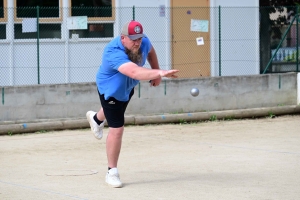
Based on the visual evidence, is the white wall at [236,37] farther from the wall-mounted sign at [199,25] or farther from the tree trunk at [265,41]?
the wall-mounted sign at [199,25]

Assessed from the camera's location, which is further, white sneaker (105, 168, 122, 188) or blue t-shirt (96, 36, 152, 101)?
white sneaker (105, 168, 122, 188)

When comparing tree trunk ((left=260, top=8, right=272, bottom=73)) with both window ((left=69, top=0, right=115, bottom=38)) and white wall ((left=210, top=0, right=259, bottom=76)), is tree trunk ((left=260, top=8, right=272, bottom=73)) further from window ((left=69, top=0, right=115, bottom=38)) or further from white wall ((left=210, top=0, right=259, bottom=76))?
window ((left=69, top=0, right=115, bottom=38))

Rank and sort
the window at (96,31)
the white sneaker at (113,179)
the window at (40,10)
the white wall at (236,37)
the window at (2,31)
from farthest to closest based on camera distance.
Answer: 1. the white wall at (236,37)
2. the window at (96,31)
3. the window at (2,31)
4. the window at (40,10)
5. the white sneaker at (113,179)

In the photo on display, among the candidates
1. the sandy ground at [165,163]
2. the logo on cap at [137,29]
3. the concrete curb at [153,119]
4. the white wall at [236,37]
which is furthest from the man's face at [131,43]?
the white wall at [236,37]

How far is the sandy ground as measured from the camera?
24.4ft

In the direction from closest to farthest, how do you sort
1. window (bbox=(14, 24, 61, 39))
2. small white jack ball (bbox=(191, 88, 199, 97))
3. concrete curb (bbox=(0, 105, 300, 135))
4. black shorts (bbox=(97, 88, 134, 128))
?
black shorts (bbox=(97, 88, 134, 128))
concrete curb (bbox=(0, 105, 300, 135))
small white jack ball (bbox=(191, 88, 199, 97))
window (bbox=(14, 24, 61, 39))

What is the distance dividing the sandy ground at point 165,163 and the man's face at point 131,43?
149 cm

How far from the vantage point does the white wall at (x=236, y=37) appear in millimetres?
17000

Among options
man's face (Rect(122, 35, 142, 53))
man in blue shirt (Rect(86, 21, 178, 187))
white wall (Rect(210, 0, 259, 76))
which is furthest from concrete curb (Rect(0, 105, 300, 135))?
man's face (Rect(122, 35, 142, 53))

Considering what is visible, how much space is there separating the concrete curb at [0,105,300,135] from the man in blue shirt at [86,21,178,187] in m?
4.79

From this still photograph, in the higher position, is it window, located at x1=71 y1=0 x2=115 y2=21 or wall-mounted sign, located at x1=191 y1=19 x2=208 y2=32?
window, located at x1=71 y1=0 x2=115 y2=21

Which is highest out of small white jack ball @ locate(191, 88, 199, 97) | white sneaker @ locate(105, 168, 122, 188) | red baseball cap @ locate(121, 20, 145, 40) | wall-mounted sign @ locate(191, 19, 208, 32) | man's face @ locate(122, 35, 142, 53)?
wall-mounted sign @ locate(191, 19, 208, 32)

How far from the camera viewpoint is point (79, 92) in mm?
13789

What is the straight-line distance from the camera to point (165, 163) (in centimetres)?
935
